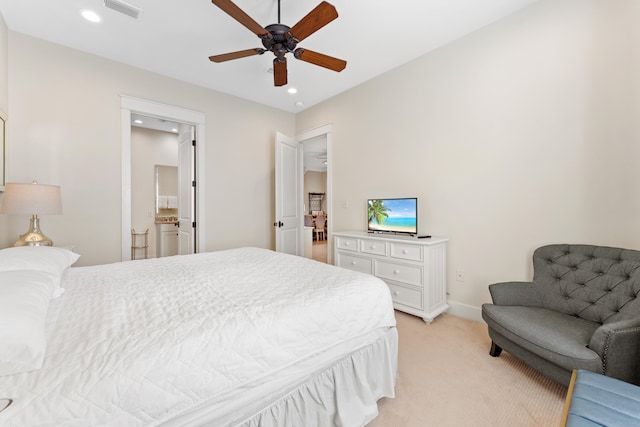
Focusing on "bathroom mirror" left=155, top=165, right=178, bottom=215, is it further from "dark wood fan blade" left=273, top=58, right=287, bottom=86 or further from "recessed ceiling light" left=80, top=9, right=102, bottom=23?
"dark wood fan blade" left=273, top=58, right=287, bottom=86

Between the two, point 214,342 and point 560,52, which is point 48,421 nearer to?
point 214,342

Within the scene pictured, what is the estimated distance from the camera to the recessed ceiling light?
2.29 meters

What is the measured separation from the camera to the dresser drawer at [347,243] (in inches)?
126

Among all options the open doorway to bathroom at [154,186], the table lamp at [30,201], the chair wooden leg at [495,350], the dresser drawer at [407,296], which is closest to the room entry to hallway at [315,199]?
the dresser drawer at [407,296]

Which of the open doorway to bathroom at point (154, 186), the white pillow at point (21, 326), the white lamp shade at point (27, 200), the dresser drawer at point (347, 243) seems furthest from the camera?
the open doorway to bathroom at point (154, 186)

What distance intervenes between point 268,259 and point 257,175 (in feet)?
7.80

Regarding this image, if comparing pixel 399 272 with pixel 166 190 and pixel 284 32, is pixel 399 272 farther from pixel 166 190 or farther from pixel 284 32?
pixel 166 190

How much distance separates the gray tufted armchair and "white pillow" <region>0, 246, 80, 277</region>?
9.05 ft

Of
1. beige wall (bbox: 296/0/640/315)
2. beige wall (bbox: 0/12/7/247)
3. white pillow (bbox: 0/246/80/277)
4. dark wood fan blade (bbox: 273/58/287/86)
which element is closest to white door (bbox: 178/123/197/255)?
beige wall (bbox: 0/12/7/247)

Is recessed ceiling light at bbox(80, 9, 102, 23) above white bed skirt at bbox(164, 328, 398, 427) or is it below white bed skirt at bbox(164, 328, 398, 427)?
above

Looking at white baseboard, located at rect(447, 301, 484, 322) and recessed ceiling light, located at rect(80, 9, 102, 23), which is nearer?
recessed ceiling light, located at rect(80, 9, 102, 23)

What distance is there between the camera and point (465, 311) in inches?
107

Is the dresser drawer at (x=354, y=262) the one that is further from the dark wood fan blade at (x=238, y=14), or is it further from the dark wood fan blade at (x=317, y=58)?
the dark wood fan blade at (x=238, y=14)

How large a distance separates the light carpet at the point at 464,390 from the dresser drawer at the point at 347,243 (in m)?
1.19
